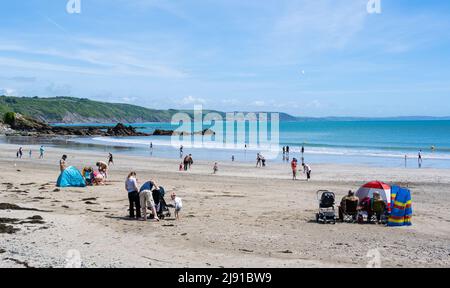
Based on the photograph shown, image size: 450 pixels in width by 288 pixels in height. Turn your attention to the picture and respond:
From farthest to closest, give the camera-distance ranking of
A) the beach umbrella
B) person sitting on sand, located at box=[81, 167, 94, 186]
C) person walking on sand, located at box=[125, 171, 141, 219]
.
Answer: person sitting on sand, located at box=[81, 167, 94, 186], the beach umbrella, person walking on sand, located at box=[125, 171, 141, 219]

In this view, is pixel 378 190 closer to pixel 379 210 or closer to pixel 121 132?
pixel 379 210

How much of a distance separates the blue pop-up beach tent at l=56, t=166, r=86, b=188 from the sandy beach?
26.8 inches

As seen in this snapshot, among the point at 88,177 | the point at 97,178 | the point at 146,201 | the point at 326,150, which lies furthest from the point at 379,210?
the point at 326,150

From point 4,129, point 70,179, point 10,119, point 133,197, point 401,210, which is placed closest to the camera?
point 401,210

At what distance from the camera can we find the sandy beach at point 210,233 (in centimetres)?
925

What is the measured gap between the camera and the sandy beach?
30.3 feet

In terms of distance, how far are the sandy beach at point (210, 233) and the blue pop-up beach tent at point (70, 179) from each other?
2.23ft

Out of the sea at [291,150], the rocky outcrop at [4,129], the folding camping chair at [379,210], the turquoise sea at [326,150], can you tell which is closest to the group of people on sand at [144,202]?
the folding camping chair at [379,210]

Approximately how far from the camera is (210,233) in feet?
38.5

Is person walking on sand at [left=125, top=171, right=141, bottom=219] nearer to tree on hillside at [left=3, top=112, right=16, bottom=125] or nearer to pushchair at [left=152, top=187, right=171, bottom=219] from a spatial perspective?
pushchair at [left=152, top=187, right=171, bottom=219]

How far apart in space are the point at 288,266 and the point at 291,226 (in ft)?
13.6

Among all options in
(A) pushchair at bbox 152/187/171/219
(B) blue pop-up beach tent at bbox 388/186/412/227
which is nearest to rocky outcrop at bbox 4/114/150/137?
(A) pushchair at bbox 152/187/171/219

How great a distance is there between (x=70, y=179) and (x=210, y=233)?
10.7 metres
